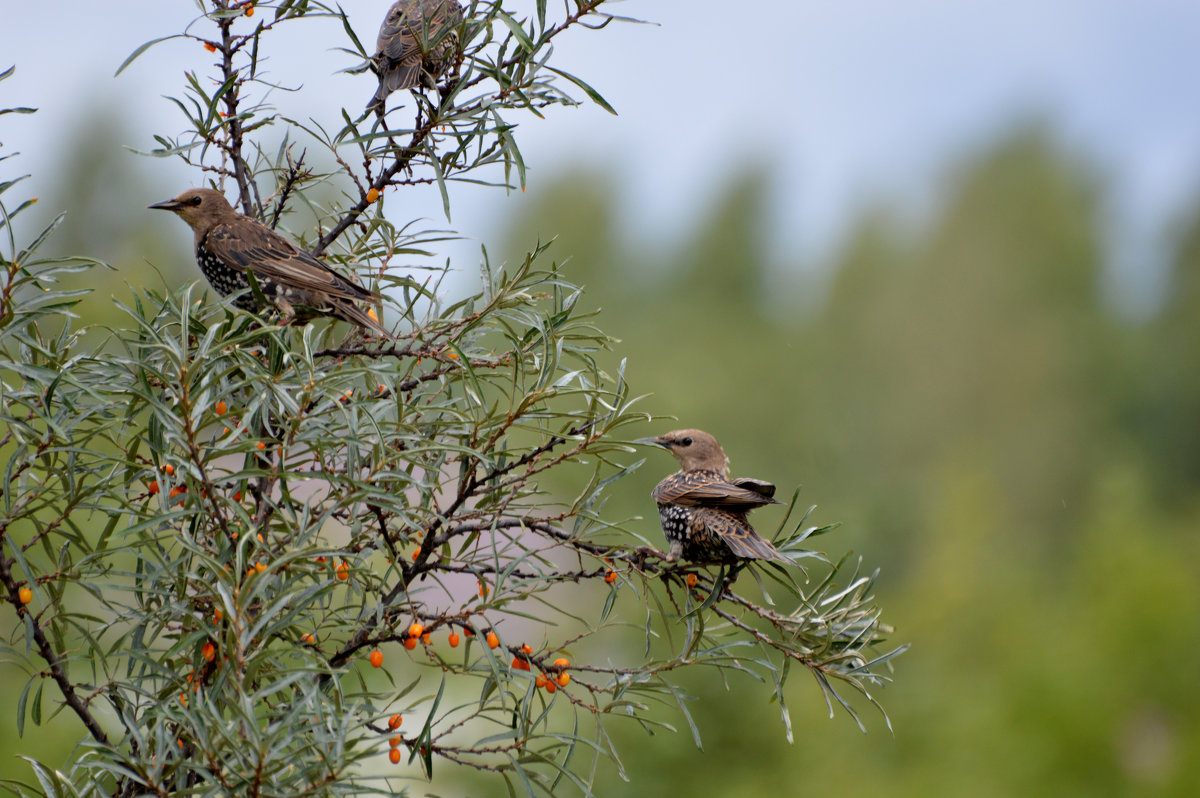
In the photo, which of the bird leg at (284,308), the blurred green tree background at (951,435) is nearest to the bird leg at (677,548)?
the bird leg at (284,308)

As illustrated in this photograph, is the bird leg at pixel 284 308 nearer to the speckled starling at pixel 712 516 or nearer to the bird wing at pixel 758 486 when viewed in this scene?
the speckled starling at pixel 712 516

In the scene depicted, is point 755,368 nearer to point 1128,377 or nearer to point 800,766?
point 800,766

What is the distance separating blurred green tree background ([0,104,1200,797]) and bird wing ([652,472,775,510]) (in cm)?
558

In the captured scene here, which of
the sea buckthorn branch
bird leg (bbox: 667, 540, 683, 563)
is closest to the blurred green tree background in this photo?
bird leg (bbox: 667, 540, 683, 563)

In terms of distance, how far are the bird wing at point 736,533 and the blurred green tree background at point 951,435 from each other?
5.85 metres

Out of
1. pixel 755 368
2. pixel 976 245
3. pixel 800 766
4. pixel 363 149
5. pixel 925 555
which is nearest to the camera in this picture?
pixel 363 149

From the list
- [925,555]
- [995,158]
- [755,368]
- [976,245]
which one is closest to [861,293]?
[976,245]

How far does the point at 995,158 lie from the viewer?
32375 millimetres

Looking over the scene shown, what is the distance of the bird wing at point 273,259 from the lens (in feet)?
8.55

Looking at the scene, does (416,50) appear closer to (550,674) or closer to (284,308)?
(284,308)

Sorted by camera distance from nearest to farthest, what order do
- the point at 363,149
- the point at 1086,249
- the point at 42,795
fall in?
the point at 42,795 → the point at 363,149 → the point at 1086,249

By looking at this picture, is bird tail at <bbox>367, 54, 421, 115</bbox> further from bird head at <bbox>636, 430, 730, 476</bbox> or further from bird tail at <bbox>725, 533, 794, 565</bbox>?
bird head at <bbox>636, 430, 730, 476</bbox>

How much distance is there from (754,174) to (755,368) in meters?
17.6

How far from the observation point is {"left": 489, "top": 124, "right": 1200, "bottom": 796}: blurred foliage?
10.7 metres
